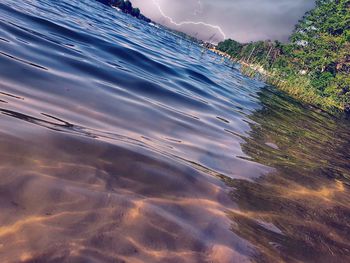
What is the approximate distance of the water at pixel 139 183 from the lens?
1293 millimetres

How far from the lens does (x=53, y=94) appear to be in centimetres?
278

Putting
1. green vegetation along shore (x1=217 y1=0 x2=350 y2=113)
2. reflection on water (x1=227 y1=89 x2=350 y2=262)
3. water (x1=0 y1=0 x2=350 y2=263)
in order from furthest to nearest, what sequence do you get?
green vegetation along shore (x1=217 y1=0 x2=350 y2=113) → reflection on water (x1=227 y1=89 x2=350 y2=262) → water (x1=0 y1=0 x2=350 y2=263)

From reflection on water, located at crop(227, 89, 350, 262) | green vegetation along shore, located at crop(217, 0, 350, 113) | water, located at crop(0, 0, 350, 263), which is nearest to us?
water, located at crop(0, 0, 350, 263)

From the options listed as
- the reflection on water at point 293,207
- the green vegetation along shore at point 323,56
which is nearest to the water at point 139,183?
the reflection on water at point 293,207

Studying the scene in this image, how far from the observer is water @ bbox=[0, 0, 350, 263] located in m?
1.29

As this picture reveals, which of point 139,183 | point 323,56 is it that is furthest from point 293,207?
point 323,56

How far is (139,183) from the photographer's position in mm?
1836

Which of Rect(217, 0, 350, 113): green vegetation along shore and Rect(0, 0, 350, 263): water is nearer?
Rect(0, 0, 350, 263): water

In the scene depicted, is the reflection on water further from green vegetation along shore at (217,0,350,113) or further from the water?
green vegetation along shore at (217,0,350,113)

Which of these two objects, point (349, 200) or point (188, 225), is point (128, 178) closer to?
point (188, 225)

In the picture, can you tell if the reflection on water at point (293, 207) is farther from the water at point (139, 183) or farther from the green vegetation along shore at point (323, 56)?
the green vegetation along shore at point (323, 56)

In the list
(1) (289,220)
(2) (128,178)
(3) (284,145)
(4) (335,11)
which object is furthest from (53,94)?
(4) (335,11)

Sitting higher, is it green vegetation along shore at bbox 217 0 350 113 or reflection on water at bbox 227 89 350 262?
green vegetation along shore at bbox 217 0 350 113

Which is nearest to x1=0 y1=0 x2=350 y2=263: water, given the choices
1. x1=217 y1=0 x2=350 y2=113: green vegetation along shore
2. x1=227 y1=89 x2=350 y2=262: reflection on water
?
x1=227 y1=89 x2=350 y2=262: reflection on water
